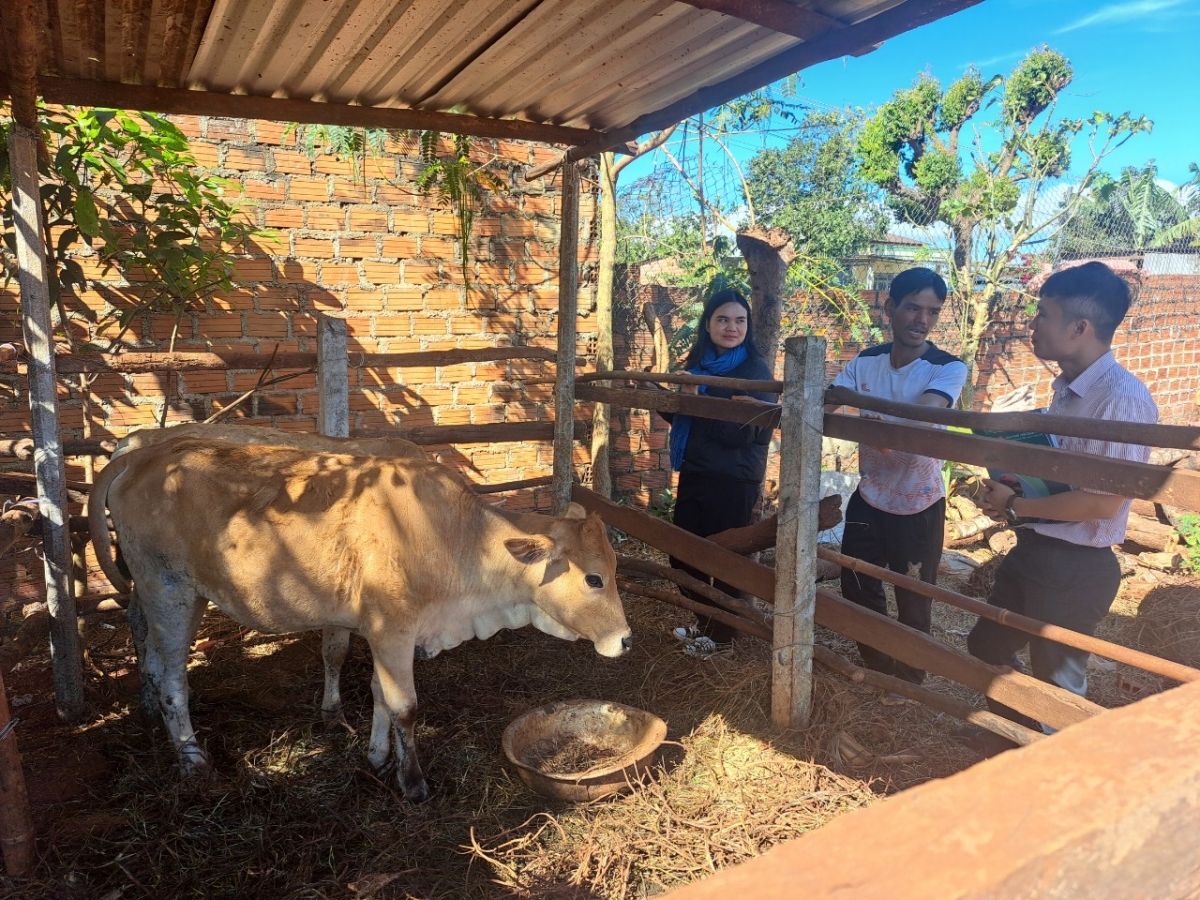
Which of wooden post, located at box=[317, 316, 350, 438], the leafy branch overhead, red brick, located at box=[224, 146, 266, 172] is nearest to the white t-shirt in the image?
wooden post, located at box=[317, 316, 350, 438]

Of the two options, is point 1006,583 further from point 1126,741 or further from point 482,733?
point 1126,741

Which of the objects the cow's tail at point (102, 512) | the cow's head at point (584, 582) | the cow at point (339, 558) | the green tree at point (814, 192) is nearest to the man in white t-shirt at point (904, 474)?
the cow's head at point (584, 582)

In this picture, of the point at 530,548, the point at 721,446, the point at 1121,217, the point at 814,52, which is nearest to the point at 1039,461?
the point at 814,52

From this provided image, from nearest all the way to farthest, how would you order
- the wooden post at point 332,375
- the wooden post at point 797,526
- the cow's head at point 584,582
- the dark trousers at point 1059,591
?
1. the dark trousers at point 1059,591
2. the wooden post at point 797,526
3. the cow's head at point 584,582
4. the wooden post at point 332,375

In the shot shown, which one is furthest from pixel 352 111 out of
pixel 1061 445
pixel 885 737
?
pixel 885 737

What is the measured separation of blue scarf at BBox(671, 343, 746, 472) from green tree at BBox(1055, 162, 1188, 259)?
30.9 feet

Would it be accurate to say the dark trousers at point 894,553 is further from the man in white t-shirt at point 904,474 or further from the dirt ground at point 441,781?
the dirt ground at point 441,781

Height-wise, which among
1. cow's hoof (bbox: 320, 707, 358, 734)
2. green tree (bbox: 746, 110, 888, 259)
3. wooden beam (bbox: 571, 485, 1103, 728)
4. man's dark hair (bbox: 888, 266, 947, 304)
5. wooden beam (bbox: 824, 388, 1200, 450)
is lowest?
cow's hoof (bbox: 320, 707, 358, 734)

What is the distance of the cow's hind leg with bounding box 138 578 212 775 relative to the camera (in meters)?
3.34

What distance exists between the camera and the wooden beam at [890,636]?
2727 mm

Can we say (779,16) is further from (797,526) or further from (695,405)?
(797,526)

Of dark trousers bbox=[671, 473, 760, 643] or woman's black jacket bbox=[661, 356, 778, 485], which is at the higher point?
woman's black jacket bbox=[661, 356, 778, 485]

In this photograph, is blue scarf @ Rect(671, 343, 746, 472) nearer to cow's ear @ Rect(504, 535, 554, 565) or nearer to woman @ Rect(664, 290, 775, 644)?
woman @ Rect(664, 290, 775, 644)

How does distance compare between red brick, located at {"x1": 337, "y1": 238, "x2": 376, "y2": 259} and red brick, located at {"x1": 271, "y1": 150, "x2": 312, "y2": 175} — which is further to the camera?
red brick, located at {"x1": 337, "y1": 238, "x2": 376, "y2": 259}
